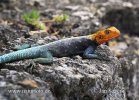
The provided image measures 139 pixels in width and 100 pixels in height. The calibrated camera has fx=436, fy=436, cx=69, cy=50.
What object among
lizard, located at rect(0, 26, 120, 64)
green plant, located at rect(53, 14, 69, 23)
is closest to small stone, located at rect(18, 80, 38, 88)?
lizard, located at rect(0, 26, 120, 64)

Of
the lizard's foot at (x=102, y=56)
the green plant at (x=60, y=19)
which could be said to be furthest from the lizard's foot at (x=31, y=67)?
the green plant at (x=60, y=19)

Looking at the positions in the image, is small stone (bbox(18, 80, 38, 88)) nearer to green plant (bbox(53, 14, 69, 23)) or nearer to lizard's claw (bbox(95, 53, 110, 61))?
lizard's claw (bbox(95, 53, 110, 61))

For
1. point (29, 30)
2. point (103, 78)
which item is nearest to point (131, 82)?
point (29, 30)

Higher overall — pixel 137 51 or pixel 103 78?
pixel 103 78

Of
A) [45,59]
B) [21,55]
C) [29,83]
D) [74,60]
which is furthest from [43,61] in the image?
[29,83]

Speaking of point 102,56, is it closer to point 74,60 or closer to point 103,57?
point 103,57

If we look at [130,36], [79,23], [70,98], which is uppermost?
[70,98]

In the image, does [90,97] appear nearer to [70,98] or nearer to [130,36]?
[70,98]
